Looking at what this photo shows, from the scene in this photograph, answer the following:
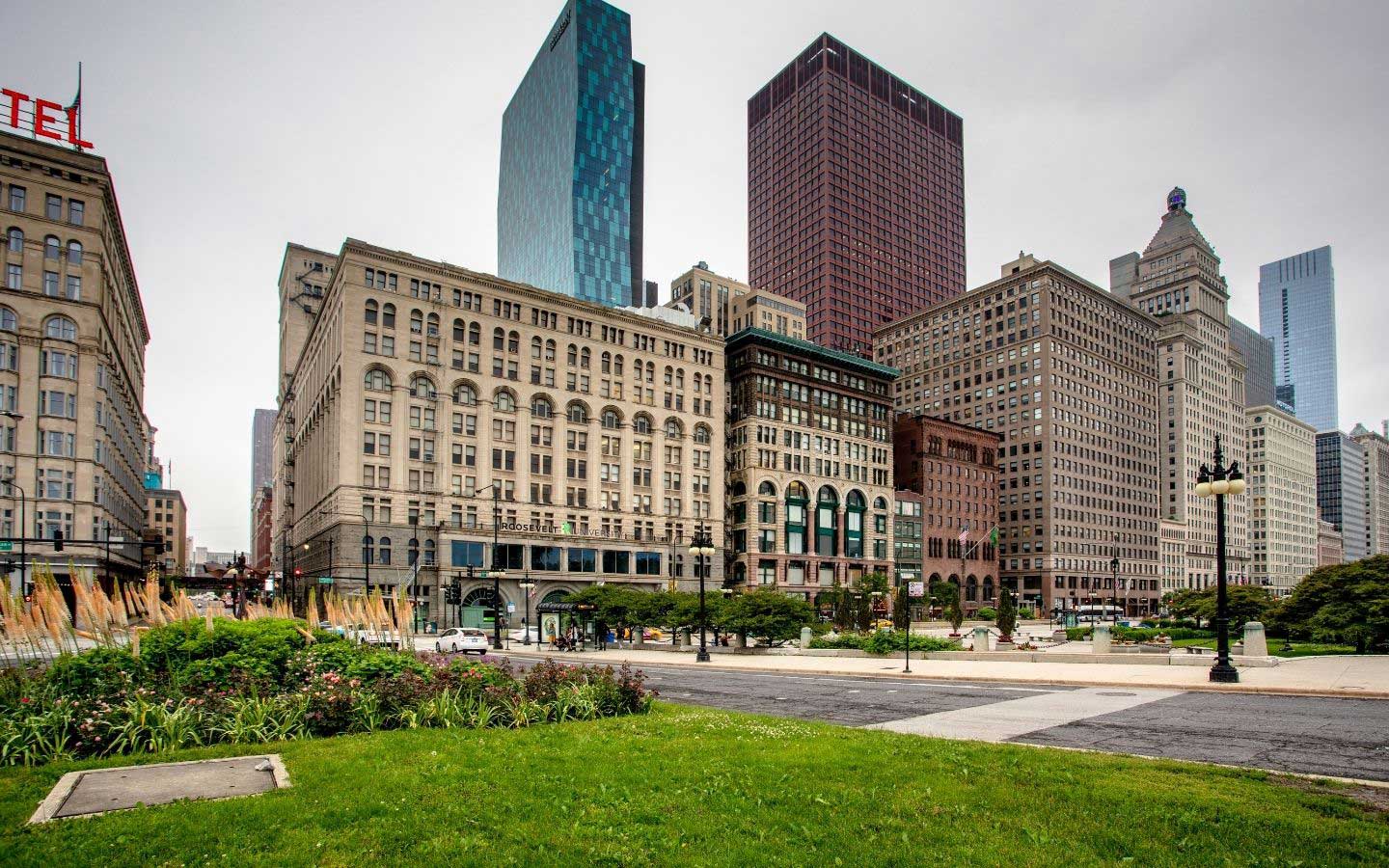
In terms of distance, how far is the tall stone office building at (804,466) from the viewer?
11094 centimetres

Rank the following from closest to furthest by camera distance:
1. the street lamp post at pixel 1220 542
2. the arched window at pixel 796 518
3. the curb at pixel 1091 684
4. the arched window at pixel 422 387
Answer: the curb at pixel 1091 684, the street lamp post at pixel 1220 542, the arched window at pixel 422 387, the arched window at pixel 796 518

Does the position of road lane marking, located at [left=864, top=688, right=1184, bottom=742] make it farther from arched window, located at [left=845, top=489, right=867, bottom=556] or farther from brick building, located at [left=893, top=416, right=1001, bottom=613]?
brick building, located at [left=893, top=416, right=1001, bottom=613]

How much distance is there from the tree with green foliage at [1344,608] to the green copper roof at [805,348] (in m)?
80.7

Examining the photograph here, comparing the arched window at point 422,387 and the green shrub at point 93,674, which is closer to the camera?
the green shrub at point 93,674

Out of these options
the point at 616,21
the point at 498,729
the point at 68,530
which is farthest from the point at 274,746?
the point at 616,21

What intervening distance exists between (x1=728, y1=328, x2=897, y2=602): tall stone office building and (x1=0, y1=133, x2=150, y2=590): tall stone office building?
228 ft

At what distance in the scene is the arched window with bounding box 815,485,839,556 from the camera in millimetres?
117062

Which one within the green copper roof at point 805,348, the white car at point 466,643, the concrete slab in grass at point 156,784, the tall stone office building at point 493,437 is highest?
the green copper roof at point 805,348

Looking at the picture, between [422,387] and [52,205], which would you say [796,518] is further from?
[52,205]

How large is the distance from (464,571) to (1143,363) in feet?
491

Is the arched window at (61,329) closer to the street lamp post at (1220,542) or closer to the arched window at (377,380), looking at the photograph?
the arched window at (377,380)

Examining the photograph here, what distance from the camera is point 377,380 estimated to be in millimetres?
82188

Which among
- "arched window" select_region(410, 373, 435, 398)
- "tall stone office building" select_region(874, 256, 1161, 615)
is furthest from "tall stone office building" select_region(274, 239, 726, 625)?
"tall stone office building" select_region(874, 256, 1161, 615)

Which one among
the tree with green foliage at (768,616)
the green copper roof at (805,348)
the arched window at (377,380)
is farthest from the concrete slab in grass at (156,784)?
the green copper roof at (805,348)
